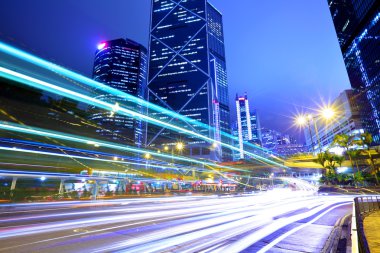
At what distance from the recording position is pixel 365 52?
103 metres

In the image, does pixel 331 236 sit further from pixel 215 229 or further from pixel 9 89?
pixel 9 89

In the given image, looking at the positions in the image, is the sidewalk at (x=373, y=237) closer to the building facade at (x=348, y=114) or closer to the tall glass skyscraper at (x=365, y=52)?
the building facade at (x=348, y=114)

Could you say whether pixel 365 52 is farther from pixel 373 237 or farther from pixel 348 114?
pixel 373 237

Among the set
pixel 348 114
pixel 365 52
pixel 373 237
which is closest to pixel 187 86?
pixel 348 114

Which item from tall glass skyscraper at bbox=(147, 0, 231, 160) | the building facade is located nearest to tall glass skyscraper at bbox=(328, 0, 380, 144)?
the building facade

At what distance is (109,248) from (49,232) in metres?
3.20

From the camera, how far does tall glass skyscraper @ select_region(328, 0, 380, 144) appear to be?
95125 mm

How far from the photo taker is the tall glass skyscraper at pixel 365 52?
9512 centimetres

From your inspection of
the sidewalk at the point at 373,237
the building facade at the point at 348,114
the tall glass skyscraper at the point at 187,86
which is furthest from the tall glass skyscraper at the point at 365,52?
the sidewalk at the point at 373,237

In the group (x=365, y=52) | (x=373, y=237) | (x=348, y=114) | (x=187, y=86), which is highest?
(x=187, y=86)

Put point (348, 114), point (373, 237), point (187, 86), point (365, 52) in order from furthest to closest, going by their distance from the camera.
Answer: point (187, 86), point (348, 114), point (365, 52), point (373, 237)

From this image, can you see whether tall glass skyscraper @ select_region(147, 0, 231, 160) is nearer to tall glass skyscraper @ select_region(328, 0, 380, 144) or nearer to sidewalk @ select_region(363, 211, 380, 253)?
tall glass skyscraper @ select_region(328, 0, 380, 144)

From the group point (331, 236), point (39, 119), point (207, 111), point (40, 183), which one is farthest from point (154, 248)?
point (207, 111)

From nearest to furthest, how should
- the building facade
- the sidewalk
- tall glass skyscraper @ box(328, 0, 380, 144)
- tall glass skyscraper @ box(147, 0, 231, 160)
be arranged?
the sidewalk, tall glass skyscraper @ box(328, 0, 380, 144), the building facade, tall glass skyscraper @ box(147, 0, 231, 160)
